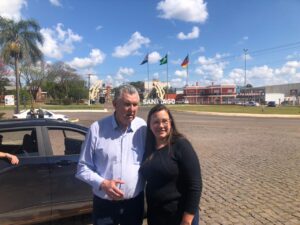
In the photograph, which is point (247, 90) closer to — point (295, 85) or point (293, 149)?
point (295, 85)

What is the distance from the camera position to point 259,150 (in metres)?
13.3

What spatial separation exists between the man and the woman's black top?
0.16 meters

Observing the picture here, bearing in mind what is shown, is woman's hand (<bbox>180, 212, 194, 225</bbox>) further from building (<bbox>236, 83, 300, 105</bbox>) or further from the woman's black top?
building (<bbox>236, 83, 300, 105</bbox>)

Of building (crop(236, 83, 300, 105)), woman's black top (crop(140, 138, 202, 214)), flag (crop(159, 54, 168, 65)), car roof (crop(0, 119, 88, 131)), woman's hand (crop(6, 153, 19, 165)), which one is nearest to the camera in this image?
woman's black top (crop(140, 138, 202, 214))

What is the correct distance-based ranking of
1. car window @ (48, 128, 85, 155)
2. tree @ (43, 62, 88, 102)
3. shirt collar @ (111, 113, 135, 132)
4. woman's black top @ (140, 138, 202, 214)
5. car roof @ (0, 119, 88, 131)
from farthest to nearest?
tree @ (43, 62, 88, 102) → car window @ (48, 128, 85, 155) → car roof @ (0, 119, 88, 131) → shirt collar @ (111, 113, 135, 132) → woman's black top @ (140, 138, 202, 214)

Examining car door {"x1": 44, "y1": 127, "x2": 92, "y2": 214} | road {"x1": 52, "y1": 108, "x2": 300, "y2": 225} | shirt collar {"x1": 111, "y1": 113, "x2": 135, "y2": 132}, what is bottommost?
road {"x1": 52, "y1": 108, "x2": 300, "y2": 225}

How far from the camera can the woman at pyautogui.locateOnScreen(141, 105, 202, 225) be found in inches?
104

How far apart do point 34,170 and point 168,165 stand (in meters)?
2.50

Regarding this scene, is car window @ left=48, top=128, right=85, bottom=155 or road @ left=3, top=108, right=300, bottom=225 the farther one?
road @ left=3, top=108, right=300, bottom=225

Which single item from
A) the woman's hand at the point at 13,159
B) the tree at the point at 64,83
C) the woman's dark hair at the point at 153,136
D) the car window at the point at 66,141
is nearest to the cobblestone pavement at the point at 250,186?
the car window at the point at 66,141

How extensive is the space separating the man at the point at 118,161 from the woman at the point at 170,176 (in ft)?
0.38

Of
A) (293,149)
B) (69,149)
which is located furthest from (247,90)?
(69,149)

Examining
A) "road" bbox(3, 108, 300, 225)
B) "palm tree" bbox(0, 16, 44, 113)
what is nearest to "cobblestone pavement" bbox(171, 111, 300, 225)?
"road" bbox(3, 108, 300, 225)

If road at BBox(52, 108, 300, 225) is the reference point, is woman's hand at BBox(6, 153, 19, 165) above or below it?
above
